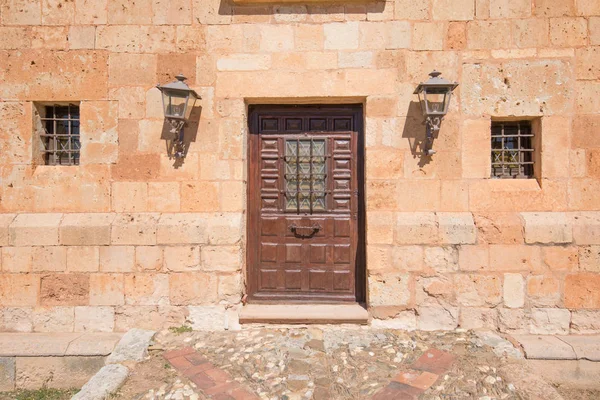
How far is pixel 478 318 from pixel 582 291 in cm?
108

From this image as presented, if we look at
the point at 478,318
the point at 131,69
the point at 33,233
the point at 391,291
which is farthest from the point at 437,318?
the point at 33,233

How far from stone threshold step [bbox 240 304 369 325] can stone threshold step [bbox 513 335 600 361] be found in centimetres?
150

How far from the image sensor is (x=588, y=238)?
12.5 feet

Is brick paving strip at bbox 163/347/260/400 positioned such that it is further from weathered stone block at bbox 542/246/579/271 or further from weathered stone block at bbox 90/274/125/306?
weathered stone block at bbox 542/246/579/271

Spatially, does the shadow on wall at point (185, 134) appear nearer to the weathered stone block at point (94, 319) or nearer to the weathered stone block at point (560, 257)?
the weathered stone block at point (94, 319)

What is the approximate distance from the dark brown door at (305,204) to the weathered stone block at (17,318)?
2261 mm

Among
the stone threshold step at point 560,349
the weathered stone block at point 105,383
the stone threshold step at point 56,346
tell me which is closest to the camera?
the weathered stone block at point 105,383

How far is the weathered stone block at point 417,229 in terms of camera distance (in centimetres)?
385

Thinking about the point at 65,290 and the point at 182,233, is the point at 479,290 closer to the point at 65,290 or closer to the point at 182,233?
the point at 182,233

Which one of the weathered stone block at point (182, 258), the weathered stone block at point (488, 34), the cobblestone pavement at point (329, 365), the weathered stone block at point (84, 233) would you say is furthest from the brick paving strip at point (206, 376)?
the weathered stone block at point (488, 34)

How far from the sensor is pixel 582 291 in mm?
3838

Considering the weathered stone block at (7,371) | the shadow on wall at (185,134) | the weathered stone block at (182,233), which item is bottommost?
the weathered stone block at (7,371)

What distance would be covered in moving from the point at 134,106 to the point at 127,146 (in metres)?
0.43

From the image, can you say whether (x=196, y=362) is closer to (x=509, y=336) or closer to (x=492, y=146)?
(x=509, y=336)
